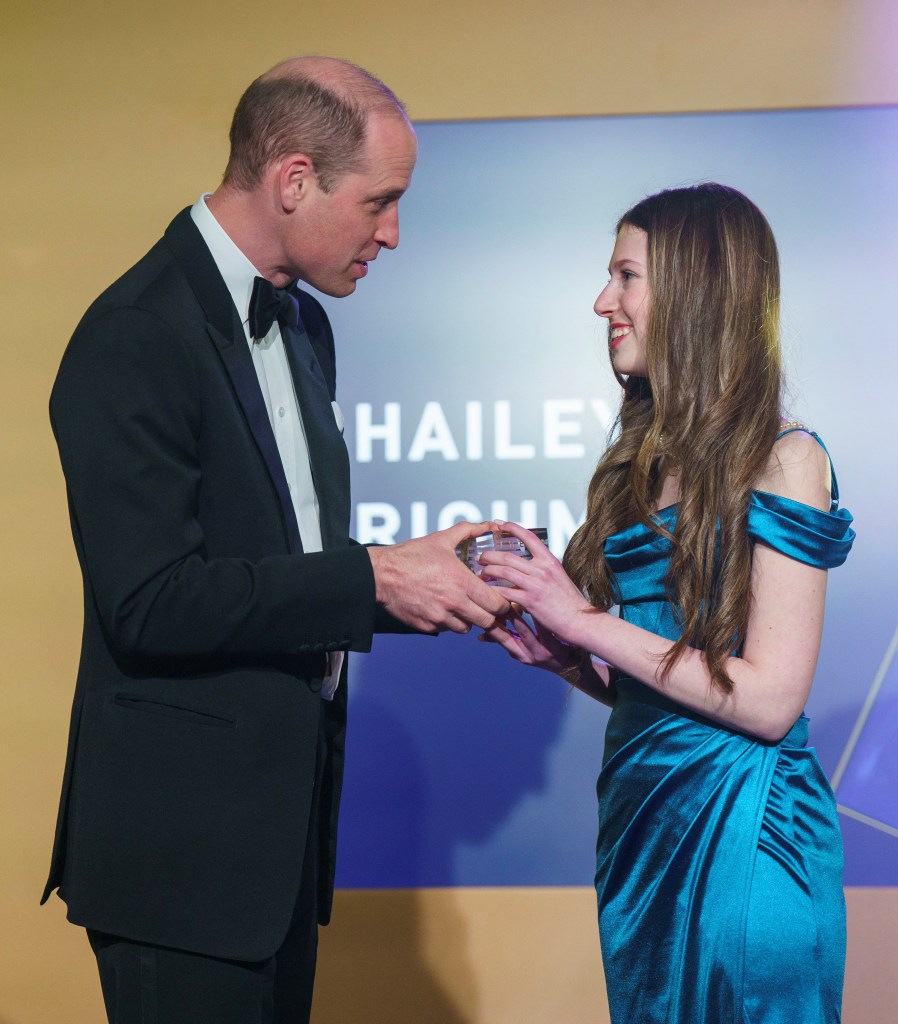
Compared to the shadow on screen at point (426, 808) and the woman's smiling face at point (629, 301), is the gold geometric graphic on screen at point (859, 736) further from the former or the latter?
the woman's smiling face at point (629, 301)

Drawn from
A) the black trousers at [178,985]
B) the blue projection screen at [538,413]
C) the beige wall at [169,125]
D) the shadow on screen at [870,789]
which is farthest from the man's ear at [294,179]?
the shadow on screen at [870,789]

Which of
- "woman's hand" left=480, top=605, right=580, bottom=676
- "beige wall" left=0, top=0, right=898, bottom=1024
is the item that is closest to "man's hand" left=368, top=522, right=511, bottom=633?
"woman's hand" left=480, top=605, right=580, bottom=676

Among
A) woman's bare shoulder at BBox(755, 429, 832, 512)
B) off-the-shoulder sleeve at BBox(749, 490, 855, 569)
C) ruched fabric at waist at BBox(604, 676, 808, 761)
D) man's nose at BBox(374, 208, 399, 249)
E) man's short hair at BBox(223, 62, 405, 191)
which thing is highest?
man's short hair at BBox(223, 62, 405, 191)

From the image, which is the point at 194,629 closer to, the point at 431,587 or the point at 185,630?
the point at 185,630

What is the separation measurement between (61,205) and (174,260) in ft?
6.01

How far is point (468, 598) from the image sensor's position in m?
1.58

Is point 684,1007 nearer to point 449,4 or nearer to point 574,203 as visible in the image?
point 574,203

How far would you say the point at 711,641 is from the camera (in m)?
1.59

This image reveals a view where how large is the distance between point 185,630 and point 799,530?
854 mm

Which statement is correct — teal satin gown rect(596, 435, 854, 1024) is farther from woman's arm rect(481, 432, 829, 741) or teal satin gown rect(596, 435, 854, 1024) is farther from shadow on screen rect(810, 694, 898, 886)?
shadow on screen rect(810, 694, 898, 886)

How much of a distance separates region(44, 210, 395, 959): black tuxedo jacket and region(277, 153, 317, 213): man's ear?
0.21m

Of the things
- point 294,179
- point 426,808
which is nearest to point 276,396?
point 294,179

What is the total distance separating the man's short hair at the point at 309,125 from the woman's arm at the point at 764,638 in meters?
0.73

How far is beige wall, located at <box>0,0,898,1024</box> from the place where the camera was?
3.08m
